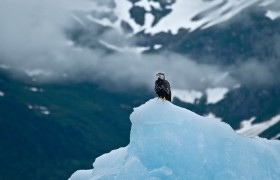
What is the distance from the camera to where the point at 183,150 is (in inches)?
1535

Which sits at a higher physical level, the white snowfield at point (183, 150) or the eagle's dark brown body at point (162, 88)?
the eagle's dark brown body at point (162, 88)

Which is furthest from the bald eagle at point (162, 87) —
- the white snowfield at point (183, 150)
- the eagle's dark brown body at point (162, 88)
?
the white snowfield at point (183, 150)

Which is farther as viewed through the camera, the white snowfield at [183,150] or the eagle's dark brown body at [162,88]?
the eagle's dark brown body at [162,88]

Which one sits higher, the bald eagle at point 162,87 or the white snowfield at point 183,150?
the bald eagle at point 162,87

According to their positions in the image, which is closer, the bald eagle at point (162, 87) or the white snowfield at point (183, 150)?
the white snowfield at point (183, 150)

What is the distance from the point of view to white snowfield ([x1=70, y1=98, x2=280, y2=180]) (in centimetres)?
3888

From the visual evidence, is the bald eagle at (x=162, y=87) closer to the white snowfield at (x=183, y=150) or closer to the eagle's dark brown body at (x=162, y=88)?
the eagle's dark brown body at (x=162, y=88)

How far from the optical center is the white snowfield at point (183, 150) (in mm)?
38875

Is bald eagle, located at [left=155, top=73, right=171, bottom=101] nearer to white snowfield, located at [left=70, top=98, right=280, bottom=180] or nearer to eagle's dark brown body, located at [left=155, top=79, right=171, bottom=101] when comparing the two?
eagle's dark brown body, located at [left=155, top=79, right=171, bottom=101]

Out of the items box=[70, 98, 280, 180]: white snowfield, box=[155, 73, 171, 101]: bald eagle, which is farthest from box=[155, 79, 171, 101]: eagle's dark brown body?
box=[70, 98, 280, 180]: white snowfield

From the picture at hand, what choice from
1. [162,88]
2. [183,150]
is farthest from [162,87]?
[183,150]

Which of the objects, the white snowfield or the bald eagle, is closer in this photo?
the white snowfield

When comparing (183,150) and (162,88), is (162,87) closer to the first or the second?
(162,88)

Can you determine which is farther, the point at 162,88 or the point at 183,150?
the point at 162,88
